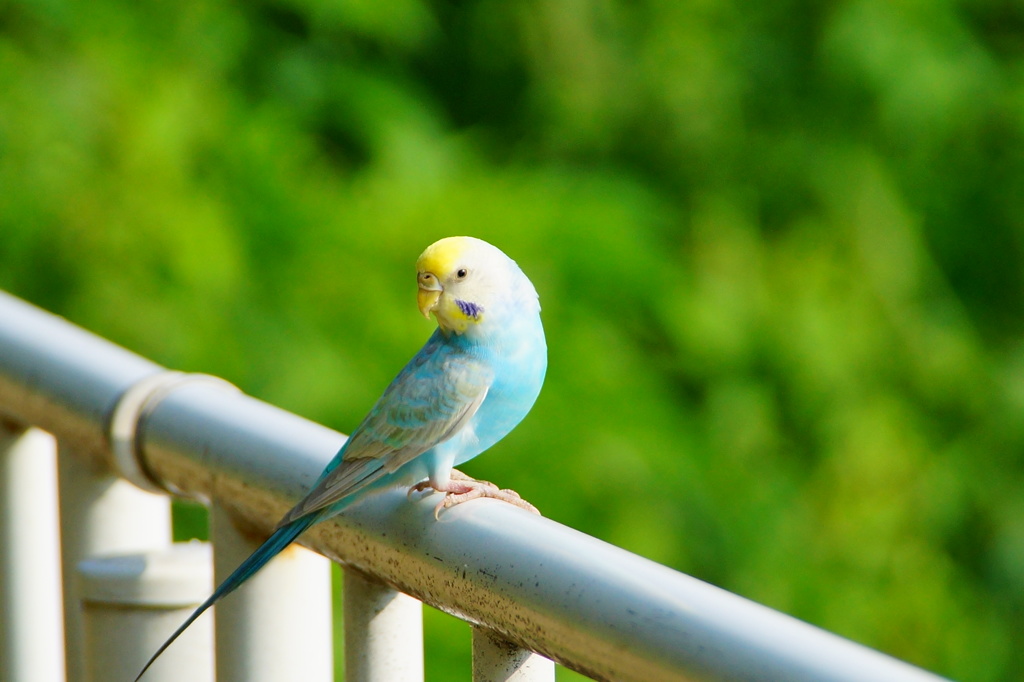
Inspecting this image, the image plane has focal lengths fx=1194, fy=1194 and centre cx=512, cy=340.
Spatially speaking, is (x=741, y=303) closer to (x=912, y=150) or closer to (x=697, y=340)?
(x=697, y=340)

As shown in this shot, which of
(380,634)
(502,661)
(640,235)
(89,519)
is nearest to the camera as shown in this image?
(502,661)

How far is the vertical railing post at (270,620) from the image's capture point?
124cm

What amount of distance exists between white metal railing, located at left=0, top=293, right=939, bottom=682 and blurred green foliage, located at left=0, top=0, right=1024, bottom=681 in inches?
64.8

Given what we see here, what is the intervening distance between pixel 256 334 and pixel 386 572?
2275 millimetres

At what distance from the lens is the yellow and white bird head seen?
133 centimetres

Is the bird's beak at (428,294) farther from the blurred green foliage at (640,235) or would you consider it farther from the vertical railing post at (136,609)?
the blurred green foliage at (640,235)

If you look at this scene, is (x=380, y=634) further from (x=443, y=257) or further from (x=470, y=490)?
(x=443, y=257)

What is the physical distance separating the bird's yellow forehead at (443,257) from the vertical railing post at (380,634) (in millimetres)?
350

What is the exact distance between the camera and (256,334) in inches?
130

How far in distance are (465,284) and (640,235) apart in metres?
2.24

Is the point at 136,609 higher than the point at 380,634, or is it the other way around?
the point at 136,609

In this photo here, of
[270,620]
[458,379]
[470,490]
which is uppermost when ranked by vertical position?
[458,379]

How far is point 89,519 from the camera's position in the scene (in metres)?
1.47

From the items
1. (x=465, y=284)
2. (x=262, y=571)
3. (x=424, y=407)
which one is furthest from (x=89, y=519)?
(x=465, y=284)
